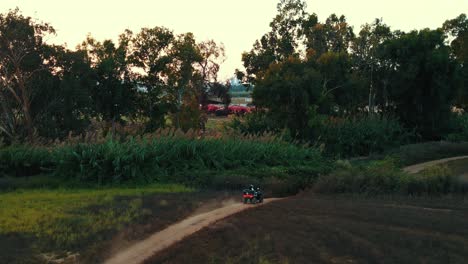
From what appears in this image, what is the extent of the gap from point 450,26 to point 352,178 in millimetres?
35433

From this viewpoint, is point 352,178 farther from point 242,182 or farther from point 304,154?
point 304,154

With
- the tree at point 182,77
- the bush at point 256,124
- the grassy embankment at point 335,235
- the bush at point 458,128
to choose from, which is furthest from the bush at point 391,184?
the tree at point 182,77

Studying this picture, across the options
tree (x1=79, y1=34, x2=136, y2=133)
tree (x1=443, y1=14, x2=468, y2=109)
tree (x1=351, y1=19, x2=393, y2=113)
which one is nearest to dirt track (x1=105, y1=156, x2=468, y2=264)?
tree (x1=79, y1=34, x2=136, y2=133)

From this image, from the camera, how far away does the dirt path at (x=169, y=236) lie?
266 inches

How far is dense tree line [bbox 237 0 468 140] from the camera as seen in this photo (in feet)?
83.2

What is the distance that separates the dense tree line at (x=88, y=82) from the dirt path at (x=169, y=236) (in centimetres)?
1141

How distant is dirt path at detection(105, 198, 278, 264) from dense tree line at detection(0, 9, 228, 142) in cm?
1141

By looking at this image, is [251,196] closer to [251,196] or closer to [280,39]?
[251,196]

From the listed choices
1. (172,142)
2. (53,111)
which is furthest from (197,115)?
(172,142)

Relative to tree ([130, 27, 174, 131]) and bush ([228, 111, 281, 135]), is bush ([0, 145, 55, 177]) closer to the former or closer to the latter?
bush ([228, 111, 281, 135])

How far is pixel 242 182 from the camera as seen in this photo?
45.9ft

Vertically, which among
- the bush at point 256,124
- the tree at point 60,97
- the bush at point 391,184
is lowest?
the bush at point 391,184

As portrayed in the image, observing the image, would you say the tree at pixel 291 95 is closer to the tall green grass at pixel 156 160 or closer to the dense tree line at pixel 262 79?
the dense tree line at pixel 262 79

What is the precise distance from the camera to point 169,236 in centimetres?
778
